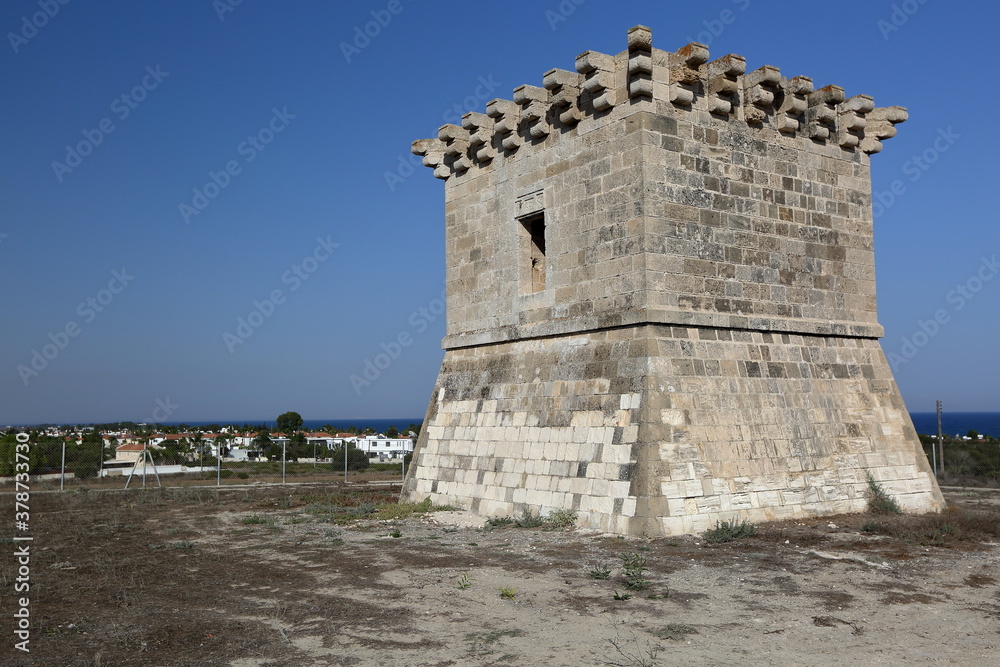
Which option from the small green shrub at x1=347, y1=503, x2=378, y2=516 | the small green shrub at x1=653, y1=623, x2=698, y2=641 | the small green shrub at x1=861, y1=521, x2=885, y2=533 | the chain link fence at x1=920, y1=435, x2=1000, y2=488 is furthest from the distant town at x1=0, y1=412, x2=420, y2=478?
the chain link fence at x1=920, y1=435, x2=1000, y2=488

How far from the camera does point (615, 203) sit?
11758 mm

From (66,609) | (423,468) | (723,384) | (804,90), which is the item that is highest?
(804,90)

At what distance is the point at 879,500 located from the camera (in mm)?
12383

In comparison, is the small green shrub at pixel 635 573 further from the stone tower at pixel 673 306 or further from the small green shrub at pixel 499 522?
the small green shrub at pixel 499 522

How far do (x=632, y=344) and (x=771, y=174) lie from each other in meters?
3.64

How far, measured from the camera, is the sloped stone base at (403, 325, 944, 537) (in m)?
10.8

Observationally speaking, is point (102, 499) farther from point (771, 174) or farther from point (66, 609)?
point (771, 174)

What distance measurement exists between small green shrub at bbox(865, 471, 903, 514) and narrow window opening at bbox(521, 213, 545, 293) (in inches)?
226

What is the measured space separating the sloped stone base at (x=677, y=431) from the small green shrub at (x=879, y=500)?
0.41 feet

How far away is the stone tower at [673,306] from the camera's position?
11.2 m

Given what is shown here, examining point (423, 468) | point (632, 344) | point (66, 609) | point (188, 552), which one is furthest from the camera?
point (423, 468)

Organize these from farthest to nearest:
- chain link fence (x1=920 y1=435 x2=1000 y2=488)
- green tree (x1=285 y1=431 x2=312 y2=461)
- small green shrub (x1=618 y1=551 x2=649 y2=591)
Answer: green tree (x1=285 y1=431 x2=312 y2=461) → chain link fence (x1=920 y1=435 x2=1000 y2=488) → small green shrub (x1=618 y1=551 x2=649 y2=591)

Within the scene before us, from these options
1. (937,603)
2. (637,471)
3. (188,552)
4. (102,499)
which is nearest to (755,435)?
(637,471)

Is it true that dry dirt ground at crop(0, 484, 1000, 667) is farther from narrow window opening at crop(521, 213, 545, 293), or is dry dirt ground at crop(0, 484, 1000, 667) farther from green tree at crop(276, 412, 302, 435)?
green tree at crop(276, 412, 302, 435)
